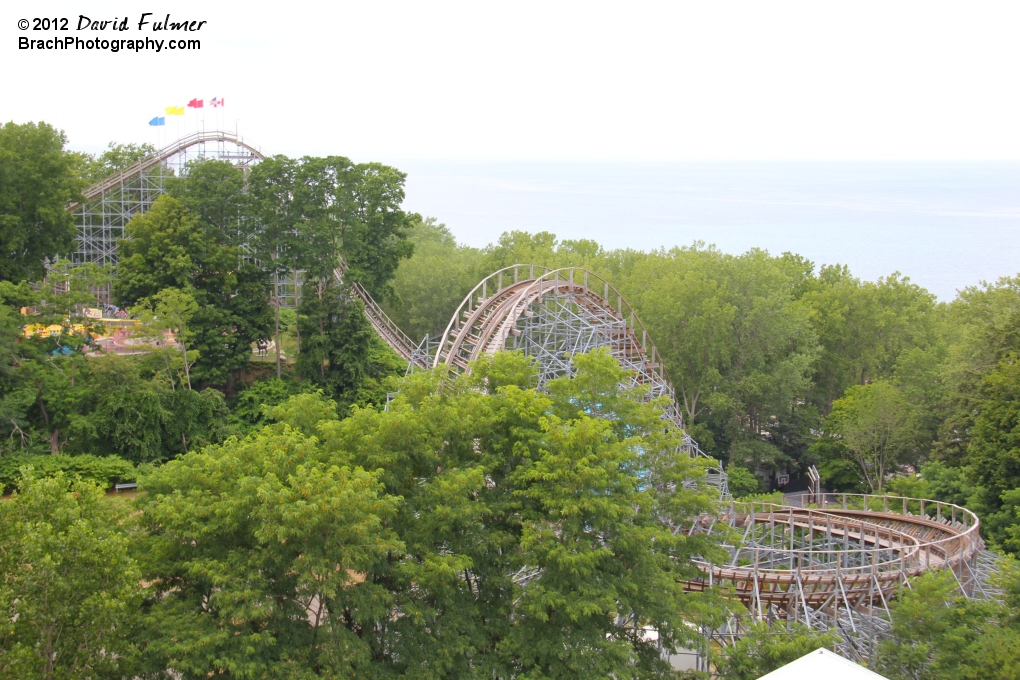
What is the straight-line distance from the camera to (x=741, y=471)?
32.5 meters

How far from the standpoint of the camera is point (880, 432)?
107 feet

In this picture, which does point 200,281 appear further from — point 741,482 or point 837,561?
point 837,561

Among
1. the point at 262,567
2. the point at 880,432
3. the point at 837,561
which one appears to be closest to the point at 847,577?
the point at 837,561

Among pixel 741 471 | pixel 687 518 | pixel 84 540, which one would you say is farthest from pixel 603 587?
pixel 741 471

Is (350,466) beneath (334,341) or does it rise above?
above

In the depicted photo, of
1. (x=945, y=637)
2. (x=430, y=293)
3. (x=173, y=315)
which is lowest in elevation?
(x=945, y=637)

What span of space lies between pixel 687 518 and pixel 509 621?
3.88m

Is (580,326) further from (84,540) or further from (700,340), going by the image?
(84,540)

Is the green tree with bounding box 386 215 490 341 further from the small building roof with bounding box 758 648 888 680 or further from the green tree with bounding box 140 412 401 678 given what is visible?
the small building roof with bounding box 758 648 888 680

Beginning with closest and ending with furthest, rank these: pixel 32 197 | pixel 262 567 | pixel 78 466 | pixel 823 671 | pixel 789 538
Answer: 1. pixel 823 671
2. pixel 262 567
3. pixel 789 538
4. pixel 78 466
5. pixel 32 197

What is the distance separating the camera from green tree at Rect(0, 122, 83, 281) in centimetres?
3225

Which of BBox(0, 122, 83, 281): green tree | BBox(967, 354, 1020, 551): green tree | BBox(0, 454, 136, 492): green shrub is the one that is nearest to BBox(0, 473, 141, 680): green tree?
BBox(0, 454, 136, 492): green shrub

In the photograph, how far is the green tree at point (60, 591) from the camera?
12.6m

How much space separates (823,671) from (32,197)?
31013mm
